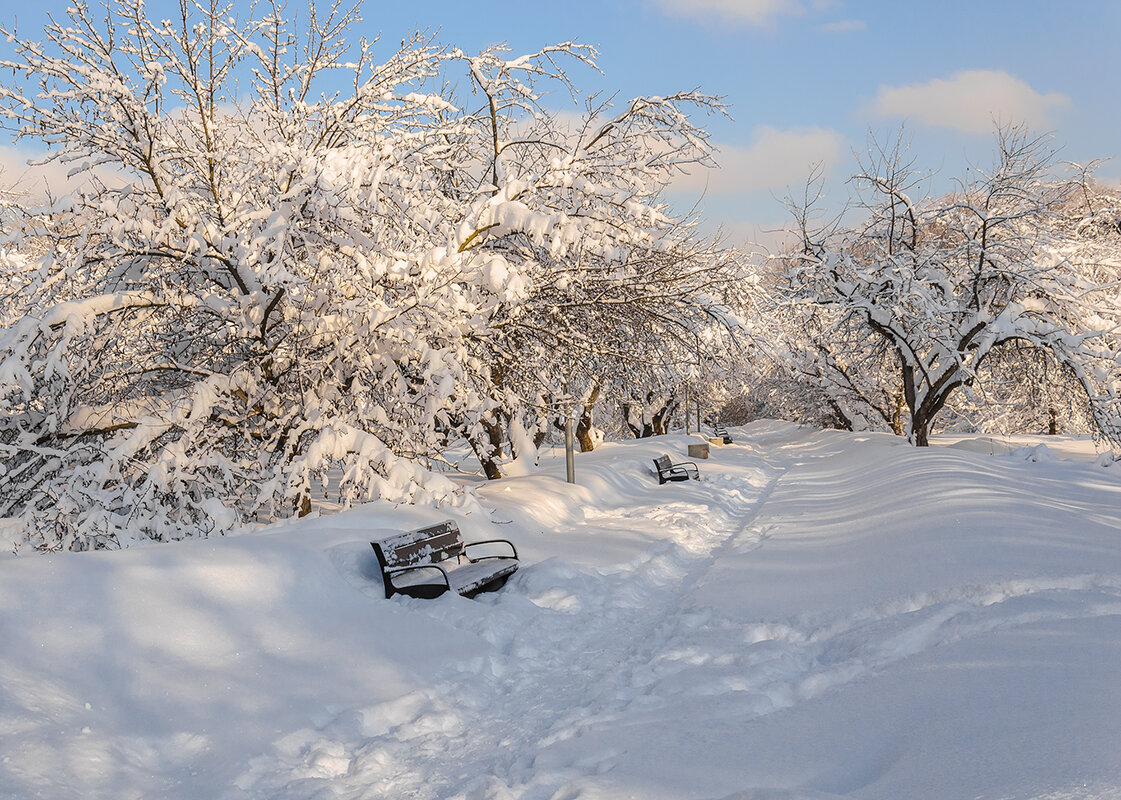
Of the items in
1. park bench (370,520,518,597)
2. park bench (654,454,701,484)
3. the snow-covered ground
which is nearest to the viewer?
the snow-covered ground

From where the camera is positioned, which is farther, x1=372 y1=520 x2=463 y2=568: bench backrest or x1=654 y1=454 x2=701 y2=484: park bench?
x1=654 y1=454 x2=701 y2=484: park bench

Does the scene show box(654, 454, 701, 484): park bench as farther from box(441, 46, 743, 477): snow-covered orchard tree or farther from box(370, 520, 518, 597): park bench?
box(370, 520, 518, 597): park bench

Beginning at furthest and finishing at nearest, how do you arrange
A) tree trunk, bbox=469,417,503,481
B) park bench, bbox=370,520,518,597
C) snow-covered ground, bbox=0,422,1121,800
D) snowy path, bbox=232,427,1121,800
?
tree trunk, bbox=469,417,503,481, park bench, bbox=370,520,518,597, snowy path, bbox=232,427,1121,800, snow-covered ground, bbox=0,422,1121,800

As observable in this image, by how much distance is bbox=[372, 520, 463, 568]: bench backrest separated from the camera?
596cm

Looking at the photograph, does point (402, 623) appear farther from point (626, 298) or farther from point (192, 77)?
point (192, 77)

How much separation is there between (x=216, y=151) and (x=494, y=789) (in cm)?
799

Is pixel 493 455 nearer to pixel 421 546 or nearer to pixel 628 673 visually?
pixel 421 546

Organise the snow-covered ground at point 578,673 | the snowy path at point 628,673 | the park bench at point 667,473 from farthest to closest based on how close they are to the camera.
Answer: the park bench at point 667,473 → the snowy path at point 628,673 → the snow-covered ground at point 578,673

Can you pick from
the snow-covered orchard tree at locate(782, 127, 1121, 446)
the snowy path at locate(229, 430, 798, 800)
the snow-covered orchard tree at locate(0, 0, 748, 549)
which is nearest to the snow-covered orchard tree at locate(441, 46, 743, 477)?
the snow-covered orchard tree at locate(0, 0, 748, 549)

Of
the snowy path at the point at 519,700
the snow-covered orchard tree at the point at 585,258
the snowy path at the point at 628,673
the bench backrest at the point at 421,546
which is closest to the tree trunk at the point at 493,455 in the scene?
the snow-covered orchard tree at the point at 585,258

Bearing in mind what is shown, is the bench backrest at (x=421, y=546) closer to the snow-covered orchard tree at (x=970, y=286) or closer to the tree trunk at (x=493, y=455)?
the tree trunk at (x=493, y=455)

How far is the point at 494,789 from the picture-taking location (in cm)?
334

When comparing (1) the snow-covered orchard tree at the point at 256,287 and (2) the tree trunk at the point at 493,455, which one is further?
(2) the tree trunk at the point at 493,455

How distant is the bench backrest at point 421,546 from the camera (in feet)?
19.6
